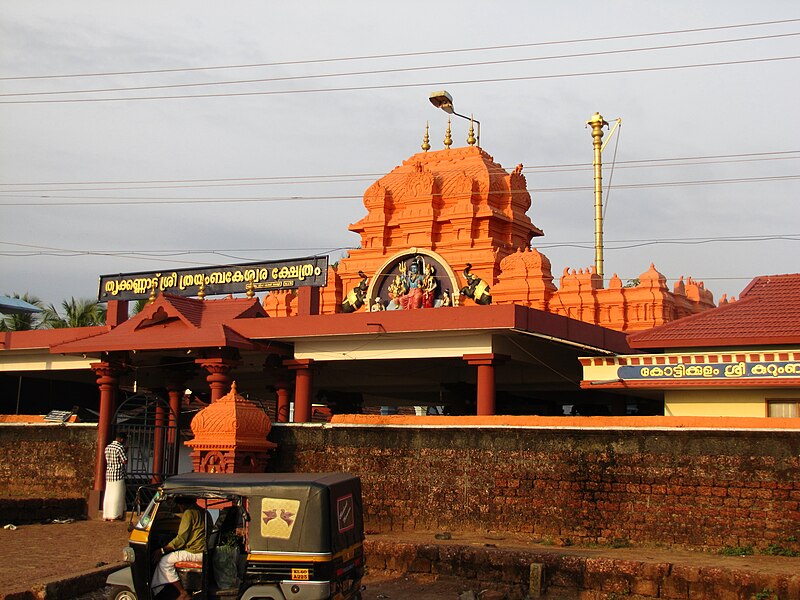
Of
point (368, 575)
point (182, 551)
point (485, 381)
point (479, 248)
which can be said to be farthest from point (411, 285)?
point (182, 551)

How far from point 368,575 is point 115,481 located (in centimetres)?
737

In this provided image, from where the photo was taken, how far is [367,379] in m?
29.6

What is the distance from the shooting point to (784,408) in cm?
1970

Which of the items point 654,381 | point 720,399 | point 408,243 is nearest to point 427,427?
point 654,381

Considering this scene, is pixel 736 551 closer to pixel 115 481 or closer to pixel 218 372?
pixel 115 481

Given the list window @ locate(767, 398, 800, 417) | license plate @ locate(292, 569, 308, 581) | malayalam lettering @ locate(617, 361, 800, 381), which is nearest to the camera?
license plate @ locate(292, 569, 308, 581)

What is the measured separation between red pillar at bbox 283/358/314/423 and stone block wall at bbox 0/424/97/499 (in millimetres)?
4869

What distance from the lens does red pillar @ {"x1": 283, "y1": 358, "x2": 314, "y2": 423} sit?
23797mm

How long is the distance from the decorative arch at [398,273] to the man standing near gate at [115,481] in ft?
41.9

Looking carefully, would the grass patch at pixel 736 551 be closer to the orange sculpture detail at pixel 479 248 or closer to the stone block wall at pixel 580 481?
the stone block wall at pixel 580 481

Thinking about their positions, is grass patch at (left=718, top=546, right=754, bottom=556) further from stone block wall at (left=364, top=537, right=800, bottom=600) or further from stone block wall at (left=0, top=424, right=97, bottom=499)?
stone block wall at (left=0, top=424, right=97, bottom=499)

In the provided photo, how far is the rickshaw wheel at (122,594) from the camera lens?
36.7 ft

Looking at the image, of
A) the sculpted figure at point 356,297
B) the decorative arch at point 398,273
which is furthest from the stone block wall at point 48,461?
the sculpted figure at point 356,297

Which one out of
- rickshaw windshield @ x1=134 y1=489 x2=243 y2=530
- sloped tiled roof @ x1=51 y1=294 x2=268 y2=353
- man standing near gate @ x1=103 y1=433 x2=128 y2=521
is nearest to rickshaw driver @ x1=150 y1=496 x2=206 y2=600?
rickshaw windshield @ x1=134 y1=489 x2=243 y2=530
